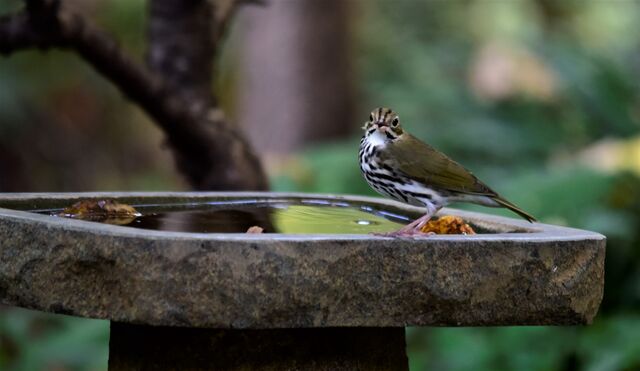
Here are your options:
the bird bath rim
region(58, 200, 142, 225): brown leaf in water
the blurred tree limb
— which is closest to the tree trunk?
the blurred tree limb

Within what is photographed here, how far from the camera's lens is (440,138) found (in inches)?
347

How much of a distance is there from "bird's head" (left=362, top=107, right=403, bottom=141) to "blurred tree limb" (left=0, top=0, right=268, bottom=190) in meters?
1.57

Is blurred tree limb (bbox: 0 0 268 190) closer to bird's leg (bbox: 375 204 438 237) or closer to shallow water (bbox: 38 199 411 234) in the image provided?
shallow water (bbox: 38 199 411 234)

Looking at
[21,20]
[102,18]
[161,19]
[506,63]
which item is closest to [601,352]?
[161,19]

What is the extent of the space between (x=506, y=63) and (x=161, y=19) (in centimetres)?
603

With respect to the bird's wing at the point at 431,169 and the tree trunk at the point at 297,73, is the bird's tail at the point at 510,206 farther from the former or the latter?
the tree trunk at the point at 297,73

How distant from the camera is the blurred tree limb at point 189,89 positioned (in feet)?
16.8

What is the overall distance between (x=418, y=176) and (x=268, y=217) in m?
0.56

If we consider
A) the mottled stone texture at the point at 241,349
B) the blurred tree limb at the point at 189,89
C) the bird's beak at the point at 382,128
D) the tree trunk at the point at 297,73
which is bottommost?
the mottled stone texture at the point at 241,349

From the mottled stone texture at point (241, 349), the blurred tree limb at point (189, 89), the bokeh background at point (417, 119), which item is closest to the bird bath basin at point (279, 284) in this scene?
the mottled stone texture at point (241, 349)

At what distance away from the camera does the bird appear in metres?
3.66

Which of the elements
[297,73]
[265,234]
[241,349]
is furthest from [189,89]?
[297,73]

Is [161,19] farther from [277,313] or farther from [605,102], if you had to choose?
[605,102]

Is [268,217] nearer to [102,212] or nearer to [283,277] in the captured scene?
[102,212]
